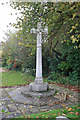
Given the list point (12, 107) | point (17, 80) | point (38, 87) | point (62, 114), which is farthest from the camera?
point (17, 80)

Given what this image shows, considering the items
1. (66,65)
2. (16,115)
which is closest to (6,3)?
(16,115)

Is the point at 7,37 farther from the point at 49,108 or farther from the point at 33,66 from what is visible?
the point at 49,108

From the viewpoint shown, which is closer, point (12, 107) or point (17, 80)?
point (12, 107)

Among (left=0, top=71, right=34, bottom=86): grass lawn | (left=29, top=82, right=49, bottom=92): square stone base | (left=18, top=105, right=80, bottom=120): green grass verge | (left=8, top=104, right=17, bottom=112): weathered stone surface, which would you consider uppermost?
(left=29, top=82, right=49, bottom=92): square stone base

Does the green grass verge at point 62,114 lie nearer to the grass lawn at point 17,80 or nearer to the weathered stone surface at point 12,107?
the weathered stone surface at point 12,107

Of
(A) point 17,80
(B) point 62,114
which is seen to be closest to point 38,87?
(B) point 62,114

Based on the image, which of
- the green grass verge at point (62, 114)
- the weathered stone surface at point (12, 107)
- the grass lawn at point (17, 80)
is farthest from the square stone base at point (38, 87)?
the grass lawn at point (17, 80)

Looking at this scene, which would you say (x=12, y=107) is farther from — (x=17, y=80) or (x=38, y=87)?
(x=17, y=80)

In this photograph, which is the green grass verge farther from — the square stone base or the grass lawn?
the grass lawn

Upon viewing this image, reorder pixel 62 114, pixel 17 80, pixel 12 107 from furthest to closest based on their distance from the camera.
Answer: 1. pixel 17 80
2. pixel 12 107
3. pixel 62 114

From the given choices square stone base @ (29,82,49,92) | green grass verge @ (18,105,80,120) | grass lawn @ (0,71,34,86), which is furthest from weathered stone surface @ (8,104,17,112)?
A: grass lawn @ (0,71,34,86)

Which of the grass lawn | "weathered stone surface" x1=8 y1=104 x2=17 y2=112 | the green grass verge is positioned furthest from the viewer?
the grass lawn

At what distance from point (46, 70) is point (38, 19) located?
7.03 m

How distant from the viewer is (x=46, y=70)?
9.84 m
